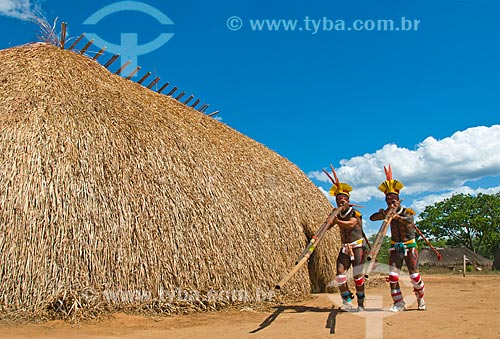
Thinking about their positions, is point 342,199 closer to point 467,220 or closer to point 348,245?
point 348,245

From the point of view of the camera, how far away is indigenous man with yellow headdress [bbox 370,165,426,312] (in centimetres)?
685

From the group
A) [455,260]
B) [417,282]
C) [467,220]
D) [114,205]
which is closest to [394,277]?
[417,282]

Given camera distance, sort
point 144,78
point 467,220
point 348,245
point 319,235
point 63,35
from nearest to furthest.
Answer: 1. point 319,235
2. point 348,245
3. point 63,35
4. point 144,78
5. point 467,220

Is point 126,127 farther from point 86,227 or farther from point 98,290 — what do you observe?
point 98,290

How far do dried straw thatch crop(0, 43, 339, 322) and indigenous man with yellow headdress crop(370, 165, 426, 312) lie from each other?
6.68ft

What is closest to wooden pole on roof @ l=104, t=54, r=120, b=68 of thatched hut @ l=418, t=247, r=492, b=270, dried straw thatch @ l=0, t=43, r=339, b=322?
dried straw thatch @ l=0, t=43, r=339, b=322

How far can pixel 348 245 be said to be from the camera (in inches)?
280

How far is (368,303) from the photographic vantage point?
824 cm

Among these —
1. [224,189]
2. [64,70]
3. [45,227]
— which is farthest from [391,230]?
[64,70]

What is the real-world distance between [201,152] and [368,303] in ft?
14.0

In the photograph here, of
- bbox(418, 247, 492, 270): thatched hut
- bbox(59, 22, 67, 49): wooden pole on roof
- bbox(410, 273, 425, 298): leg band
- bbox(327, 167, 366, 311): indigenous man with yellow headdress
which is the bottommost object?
bbox(418, 247, 492, 270): thatched hut

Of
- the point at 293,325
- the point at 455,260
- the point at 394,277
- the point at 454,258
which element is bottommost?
the point at 455,260

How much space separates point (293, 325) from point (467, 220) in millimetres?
34252

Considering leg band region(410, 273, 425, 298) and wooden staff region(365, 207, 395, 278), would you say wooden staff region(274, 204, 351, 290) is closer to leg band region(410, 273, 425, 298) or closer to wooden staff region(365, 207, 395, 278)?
wooden staff region(365, 207, 395, 278)
